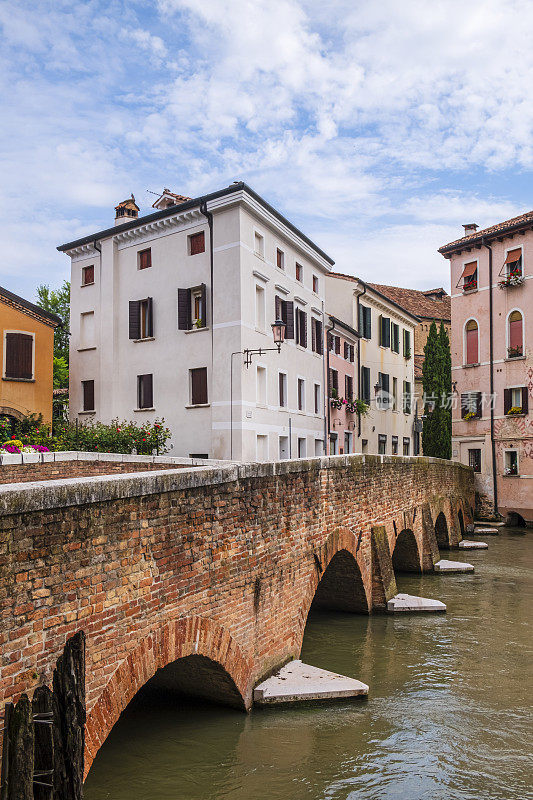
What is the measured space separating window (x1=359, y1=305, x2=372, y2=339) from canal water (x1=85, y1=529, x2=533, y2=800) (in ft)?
82.3

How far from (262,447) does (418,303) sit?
28.3 metres

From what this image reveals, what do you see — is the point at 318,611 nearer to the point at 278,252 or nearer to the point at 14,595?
the point at 14,595

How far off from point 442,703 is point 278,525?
9.68ft

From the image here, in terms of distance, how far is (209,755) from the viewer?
6.91 m

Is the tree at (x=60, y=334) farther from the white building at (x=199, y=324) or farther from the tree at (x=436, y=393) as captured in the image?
the tree at (x=436, y=393)

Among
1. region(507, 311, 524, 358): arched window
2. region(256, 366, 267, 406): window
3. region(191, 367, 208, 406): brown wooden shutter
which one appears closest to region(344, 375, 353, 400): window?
region(507, 311, 524, 358): arched window

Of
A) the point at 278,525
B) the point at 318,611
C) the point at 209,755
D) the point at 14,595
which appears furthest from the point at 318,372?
the point at 14,595

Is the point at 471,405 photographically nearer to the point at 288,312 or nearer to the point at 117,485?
the point at 288,312

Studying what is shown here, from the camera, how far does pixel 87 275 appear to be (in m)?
27.1

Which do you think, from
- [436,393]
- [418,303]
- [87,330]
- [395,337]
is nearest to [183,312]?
[87,330]

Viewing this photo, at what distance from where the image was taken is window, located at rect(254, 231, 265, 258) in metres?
23.8

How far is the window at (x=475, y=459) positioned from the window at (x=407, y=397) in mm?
8358

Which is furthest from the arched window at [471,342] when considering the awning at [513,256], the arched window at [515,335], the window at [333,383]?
the window at [333,383]

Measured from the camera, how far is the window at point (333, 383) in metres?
30.9
